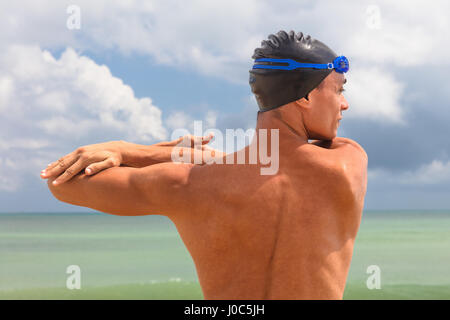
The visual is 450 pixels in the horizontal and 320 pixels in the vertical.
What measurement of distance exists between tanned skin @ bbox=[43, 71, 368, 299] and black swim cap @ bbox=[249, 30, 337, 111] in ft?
0.50

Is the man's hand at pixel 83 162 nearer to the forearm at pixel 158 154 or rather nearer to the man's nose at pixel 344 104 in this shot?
the forearm at pixel 158 154

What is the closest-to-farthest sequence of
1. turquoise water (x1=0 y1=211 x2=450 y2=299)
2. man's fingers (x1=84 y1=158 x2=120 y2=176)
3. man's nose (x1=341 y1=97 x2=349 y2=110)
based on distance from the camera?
1. man's fingers (x1=84 y1=158 x2=120 y2=176)
2. man's nose (x1=341 y1=97 x2=349 y2=110)
3. turquoise water (x1=0 y1=211 x2=450 y2=299)

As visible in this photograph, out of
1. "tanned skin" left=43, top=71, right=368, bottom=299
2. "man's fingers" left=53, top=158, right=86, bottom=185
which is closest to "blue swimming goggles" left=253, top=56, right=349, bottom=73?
"tanned skin" left=43, top=71, right=368, bottom=299

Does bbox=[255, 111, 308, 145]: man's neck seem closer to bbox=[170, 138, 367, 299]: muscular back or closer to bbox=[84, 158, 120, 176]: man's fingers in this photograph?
bbox=[170, 138, 367, 299]: muscular back

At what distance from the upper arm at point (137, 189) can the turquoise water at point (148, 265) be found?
11009 mm

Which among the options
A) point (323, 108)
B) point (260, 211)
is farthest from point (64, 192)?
point (323, 108)

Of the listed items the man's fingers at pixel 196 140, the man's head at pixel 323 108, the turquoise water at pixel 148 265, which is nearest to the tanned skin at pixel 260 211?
the man's head at pixel 323 108

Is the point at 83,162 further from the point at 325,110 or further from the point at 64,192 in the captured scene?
the point at 325,110

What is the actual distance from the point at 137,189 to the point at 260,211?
610mm

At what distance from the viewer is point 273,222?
2334mm

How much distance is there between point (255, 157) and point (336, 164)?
1.31ft

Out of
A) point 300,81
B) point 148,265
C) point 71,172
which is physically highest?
point 300,81

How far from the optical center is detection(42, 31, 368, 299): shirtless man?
92.0 inches
